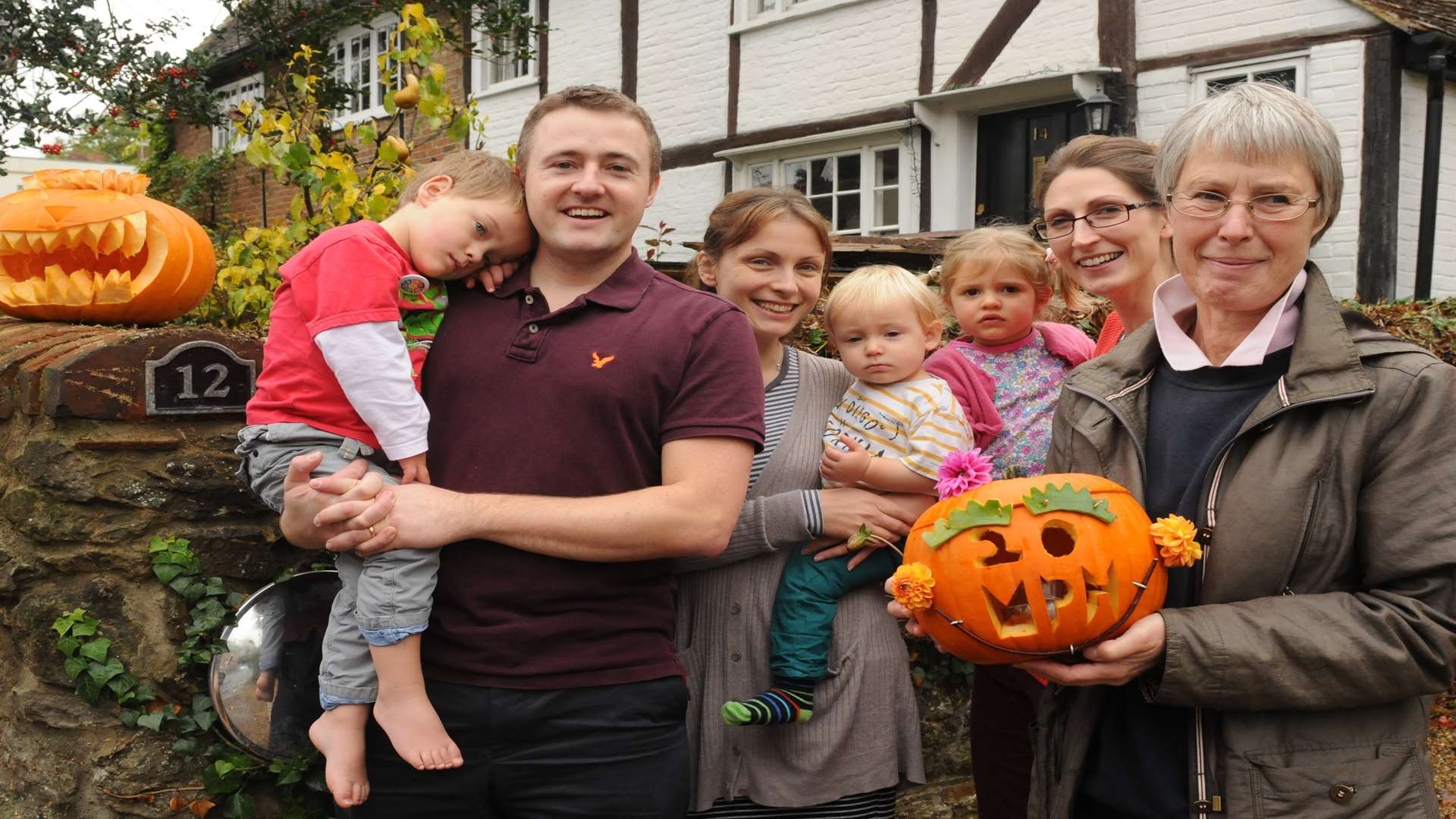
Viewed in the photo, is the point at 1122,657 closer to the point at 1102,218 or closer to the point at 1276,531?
the point at 1276,531

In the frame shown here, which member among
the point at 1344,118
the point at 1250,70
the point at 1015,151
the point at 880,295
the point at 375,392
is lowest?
the point at 375,392

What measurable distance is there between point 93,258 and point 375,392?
2083 millimetres

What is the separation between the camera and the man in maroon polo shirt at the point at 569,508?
1976 millimetres

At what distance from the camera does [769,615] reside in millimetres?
2471

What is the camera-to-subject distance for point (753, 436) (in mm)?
2066

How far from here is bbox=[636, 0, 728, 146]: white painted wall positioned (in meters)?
11.8

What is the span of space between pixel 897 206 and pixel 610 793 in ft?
31.6

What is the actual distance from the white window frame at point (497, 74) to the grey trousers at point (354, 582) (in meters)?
11.9

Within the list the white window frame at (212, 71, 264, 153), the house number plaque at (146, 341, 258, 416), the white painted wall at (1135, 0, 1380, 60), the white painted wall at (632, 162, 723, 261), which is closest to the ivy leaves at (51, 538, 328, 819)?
the house number plaque at (146, 341, 258, 416)

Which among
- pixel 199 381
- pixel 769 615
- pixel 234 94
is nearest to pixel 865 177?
pixel 199 381

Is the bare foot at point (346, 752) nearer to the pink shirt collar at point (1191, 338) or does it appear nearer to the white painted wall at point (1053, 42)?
the pink shirt collar at point (1191, 338)

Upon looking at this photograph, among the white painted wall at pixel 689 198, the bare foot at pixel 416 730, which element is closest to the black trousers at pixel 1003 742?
the bare foot at pixel 416 730

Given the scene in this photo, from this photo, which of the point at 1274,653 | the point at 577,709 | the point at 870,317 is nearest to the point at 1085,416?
the point at 1274,653

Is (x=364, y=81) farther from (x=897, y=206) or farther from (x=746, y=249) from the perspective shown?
(x=746, y=249)
